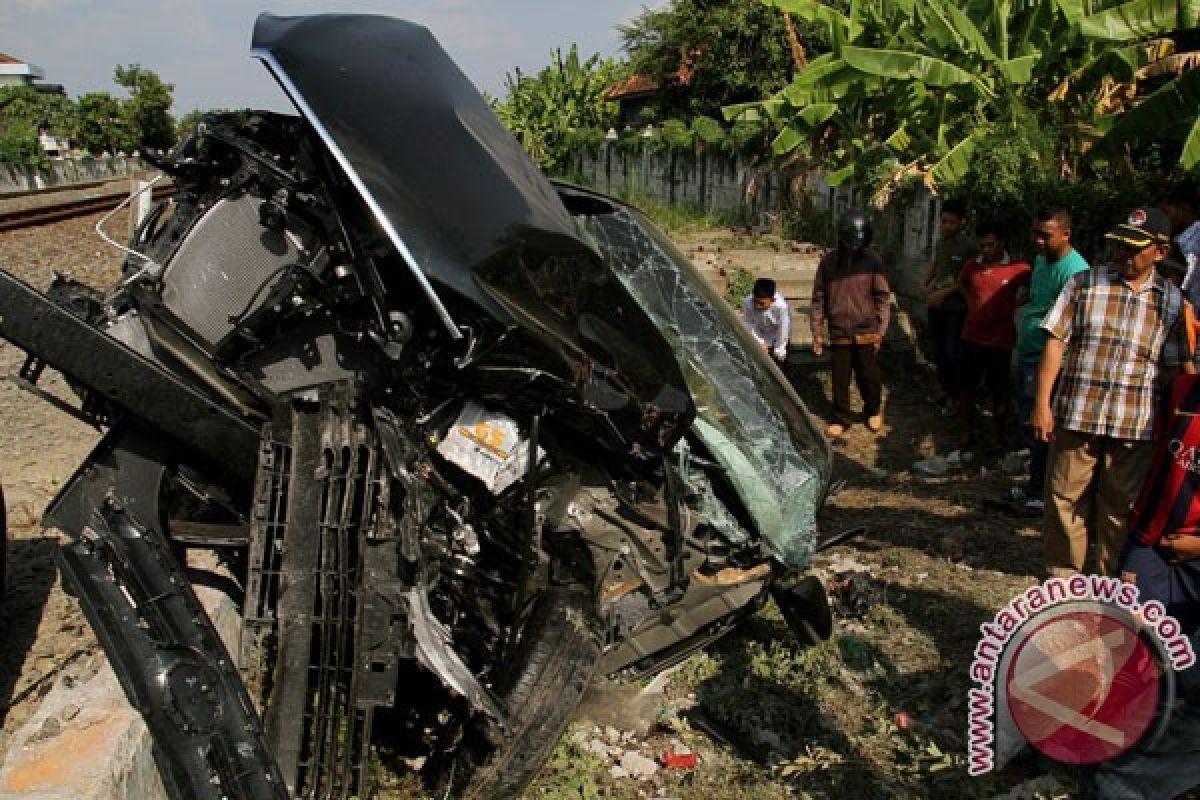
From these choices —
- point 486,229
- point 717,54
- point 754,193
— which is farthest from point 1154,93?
point 717,54

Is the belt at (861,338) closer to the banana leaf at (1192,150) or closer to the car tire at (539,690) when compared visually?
the banana leaf at (1192,150)

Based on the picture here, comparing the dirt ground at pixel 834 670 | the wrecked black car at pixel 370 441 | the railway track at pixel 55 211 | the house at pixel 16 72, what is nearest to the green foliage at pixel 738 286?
the dirt ground at pixel 834 670

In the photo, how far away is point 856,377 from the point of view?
7.90 metres

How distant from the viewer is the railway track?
19.6m

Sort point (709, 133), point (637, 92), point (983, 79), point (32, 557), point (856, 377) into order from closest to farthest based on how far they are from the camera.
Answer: point (32, 557) → point (856, 377) → point (983, 79) → point (709, 133) → point (637, 92)

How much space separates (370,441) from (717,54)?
79.3 feet

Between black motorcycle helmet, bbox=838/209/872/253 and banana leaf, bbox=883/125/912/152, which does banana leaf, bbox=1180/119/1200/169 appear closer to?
black motorcycle helmet, bbox=838/209/872/253

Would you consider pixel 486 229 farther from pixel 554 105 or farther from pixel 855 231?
pixel 554 105

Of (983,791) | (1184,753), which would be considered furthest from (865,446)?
(1184,753)

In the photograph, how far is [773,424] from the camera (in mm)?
4062

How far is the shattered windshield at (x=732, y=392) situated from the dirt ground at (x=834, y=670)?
625mm

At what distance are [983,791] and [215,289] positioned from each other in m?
3.14

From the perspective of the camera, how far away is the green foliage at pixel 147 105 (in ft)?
180

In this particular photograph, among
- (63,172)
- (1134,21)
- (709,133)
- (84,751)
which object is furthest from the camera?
(63,172)
